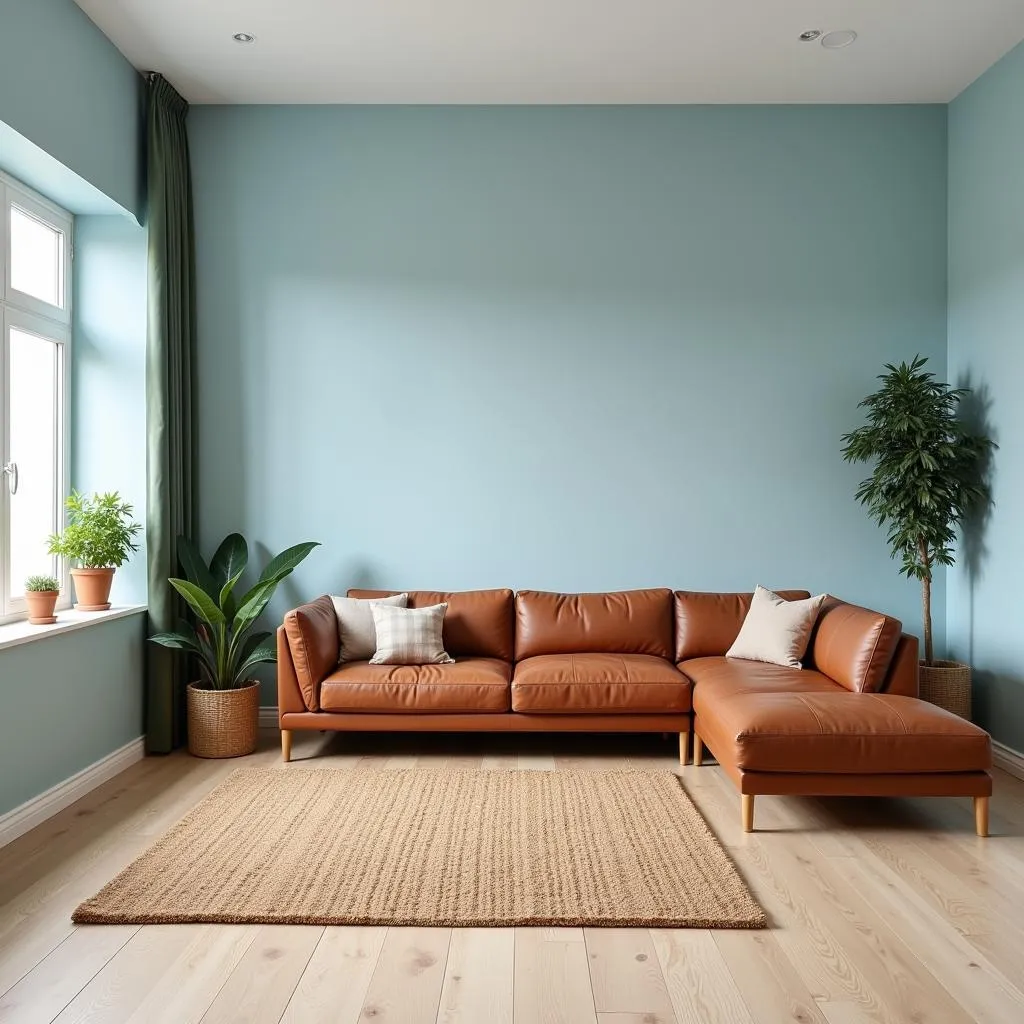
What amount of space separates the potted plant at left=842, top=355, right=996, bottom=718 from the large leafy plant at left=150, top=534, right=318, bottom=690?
293 centimetres

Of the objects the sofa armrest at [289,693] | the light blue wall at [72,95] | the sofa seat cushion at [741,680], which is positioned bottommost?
the sofa armrest at [289,693]

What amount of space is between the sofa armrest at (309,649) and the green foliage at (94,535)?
85cm

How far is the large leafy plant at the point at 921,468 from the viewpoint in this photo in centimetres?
430

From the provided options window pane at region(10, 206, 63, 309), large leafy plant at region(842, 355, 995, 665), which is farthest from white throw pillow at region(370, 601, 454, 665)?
large leafy plant at region(842, 355, 995, 665)

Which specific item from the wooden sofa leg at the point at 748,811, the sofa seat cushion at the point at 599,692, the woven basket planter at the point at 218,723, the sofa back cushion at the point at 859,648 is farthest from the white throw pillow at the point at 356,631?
the sofa back cushion at the point at 859,648

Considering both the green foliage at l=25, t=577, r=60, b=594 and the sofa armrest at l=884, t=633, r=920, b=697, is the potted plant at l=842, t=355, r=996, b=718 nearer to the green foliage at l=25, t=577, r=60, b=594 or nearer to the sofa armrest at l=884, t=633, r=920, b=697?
the sofa armrest at l=884, t=633, r=920, b=697

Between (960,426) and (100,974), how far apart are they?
4192 mm

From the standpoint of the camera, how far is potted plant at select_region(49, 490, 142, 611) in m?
3.95

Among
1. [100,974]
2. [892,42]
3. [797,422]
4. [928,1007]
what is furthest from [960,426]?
[100,974]

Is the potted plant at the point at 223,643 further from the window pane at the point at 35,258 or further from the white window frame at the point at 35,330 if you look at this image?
the window pane at the point at 35,258

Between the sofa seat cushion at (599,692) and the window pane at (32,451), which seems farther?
the sofa seat cushion at (599,692)

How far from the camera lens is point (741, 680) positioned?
3877 millimetres

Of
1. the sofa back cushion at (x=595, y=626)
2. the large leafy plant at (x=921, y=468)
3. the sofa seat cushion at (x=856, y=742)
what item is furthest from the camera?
the sofa back cushion at (x=595, y=626)

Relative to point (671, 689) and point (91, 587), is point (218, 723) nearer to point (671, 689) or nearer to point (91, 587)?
point (91, 587)
